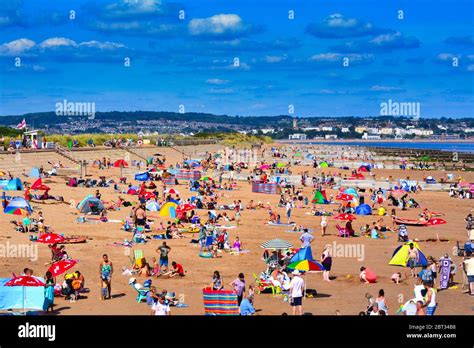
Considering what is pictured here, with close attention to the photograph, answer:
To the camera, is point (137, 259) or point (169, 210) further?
point (169, 210)

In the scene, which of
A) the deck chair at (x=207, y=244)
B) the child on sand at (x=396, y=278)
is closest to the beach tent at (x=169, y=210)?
the deck chair at (x=207, y=244)

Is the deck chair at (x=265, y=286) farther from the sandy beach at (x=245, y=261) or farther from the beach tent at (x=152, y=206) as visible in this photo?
the beach tent at (x=152, y=206)

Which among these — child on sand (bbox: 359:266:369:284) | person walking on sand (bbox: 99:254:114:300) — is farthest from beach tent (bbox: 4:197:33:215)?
child on sand (bbox: 359:266:369:284)

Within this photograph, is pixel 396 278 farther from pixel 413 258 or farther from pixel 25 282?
pixel 25 282

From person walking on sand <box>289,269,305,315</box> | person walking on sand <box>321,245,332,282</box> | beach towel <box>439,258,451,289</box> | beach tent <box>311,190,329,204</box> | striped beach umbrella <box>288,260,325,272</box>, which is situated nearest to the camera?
person walking on sand <box>289,269,305,315</box>

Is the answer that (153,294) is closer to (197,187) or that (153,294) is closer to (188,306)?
(188,306)

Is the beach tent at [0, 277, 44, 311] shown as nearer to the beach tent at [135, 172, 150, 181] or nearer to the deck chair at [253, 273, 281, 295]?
the deck chair at [253, 273, 281, 295]

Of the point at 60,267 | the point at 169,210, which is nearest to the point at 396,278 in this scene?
the point at 60,267
